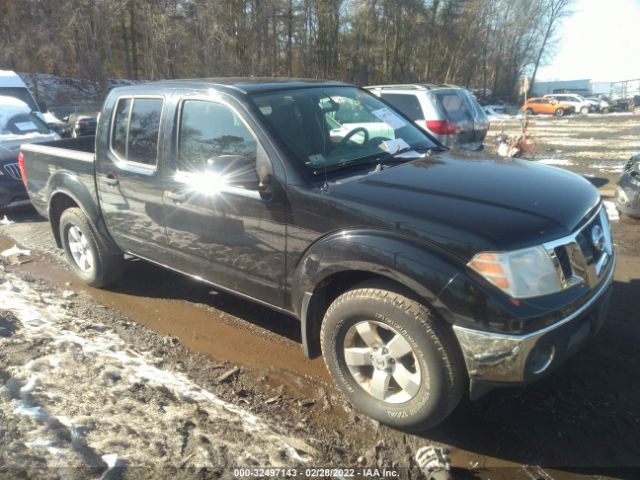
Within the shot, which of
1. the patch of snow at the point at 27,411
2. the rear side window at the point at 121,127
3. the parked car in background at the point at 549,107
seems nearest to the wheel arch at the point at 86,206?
the rear side window at the point at 121,127

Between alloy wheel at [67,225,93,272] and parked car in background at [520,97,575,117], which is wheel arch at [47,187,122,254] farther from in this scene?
parked car in background at [520,97,575,117]

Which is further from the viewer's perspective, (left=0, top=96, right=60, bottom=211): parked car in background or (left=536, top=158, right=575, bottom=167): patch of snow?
(left=536, top=158, right=575, bottom=167): patch of snow

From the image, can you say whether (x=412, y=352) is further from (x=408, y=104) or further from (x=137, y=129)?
(x=408, y=104)

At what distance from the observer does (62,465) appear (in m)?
2.46

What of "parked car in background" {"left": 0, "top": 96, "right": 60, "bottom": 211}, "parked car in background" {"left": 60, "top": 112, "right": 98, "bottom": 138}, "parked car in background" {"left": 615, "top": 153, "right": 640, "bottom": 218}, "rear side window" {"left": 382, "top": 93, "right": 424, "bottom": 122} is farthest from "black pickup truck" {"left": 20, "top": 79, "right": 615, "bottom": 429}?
"parked car in background" {"left": 60, "top": 112, "right": 98, "bottom": 138}

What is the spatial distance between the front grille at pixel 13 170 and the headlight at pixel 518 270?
7.72 metres

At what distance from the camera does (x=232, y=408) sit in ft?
9.78

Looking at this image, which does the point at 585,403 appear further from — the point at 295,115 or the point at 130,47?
the point at 130,47

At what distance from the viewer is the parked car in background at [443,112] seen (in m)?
8.53

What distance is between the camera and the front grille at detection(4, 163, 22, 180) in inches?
298

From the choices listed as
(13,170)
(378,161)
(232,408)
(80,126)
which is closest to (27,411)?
(232,408)

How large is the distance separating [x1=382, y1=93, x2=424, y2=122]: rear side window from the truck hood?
18.9 ft

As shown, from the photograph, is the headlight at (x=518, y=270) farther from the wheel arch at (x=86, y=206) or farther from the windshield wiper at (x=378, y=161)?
Answer: the wheel arch at (x=86, y=206)

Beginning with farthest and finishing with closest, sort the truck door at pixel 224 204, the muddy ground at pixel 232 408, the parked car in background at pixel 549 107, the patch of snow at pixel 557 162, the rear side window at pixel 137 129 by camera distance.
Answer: the parked car in background at pixel 549 107 → the patch of snow at pixel 557 162 → the rear side window at pixel 137 129 → the truck door at pixel 224 204 → the muddy ground at pixel 232 408
